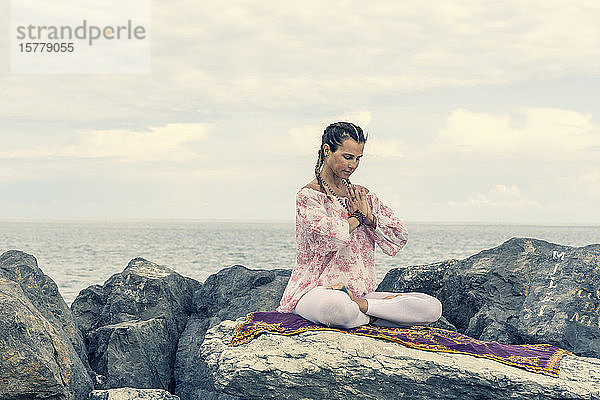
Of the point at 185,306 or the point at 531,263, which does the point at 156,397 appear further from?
the point at 531,263

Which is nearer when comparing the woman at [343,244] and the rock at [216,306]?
the woman at [343,244]

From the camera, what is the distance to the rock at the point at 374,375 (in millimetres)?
5895

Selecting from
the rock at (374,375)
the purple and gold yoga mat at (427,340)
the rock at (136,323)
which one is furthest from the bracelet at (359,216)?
the rock at (136,323)

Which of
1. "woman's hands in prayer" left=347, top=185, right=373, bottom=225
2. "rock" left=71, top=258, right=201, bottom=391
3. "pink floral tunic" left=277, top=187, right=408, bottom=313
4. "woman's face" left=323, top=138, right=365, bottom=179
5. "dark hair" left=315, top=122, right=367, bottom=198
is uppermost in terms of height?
"dark hair" left=315, top=122, right=367, bottom=198

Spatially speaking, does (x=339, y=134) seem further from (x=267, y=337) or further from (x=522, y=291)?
(x=522, y=291)

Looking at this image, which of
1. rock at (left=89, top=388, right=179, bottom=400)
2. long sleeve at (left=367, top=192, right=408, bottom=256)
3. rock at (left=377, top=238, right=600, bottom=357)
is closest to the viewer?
rock at (left=89, top=388, right=179, bottom=400)

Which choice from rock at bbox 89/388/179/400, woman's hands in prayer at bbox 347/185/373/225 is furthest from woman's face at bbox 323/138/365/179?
rock at bbox 89/388/179/400

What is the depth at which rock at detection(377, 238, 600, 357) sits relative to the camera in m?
7.27

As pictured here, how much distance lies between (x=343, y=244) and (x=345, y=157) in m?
0.87

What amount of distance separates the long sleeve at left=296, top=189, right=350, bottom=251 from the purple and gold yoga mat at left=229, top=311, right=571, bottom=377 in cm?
76

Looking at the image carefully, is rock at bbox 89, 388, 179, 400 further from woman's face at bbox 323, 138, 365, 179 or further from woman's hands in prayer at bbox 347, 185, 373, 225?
woman's face at bbox 323, 138, 365, 179

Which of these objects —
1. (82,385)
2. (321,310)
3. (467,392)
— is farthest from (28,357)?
(467,392)

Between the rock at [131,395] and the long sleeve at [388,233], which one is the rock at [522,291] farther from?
the rock at [131,395]

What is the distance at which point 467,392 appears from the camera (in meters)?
5.97
